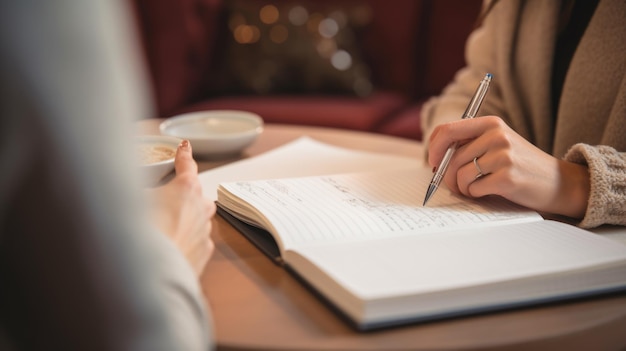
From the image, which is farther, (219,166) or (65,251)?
(219,166)

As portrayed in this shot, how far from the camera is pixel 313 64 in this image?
2410 mm

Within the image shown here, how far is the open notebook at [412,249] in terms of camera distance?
50 cm

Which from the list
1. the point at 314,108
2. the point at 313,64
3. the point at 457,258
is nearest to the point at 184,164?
the point at 457,258

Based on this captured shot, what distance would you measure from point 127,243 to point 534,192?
516mm

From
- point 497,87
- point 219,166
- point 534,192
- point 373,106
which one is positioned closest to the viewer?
point 534,192

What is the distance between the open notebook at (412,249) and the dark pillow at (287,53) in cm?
168

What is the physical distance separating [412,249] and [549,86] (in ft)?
2.03

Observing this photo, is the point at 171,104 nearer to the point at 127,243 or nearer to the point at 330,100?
the point at 330,100

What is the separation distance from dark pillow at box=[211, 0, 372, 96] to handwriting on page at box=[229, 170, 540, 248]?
164cm

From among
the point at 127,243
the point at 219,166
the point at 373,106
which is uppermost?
the point at 127,243

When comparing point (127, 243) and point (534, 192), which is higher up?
point (127, 243)

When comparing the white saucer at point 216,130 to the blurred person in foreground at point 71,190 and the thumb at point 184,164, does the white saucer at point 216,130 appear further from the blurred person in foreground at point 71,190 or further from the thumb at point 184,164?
the blurred person in foreground at point 71,190

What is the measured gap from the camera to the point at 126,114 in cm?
35

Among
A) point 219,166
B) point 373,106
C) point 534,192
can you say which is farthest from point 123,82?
point 373,106
